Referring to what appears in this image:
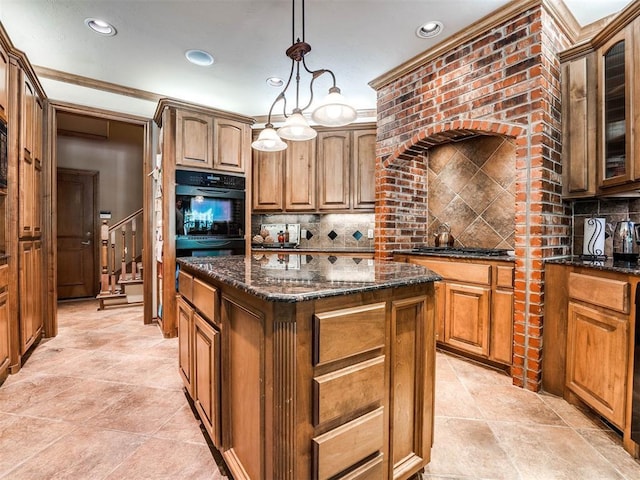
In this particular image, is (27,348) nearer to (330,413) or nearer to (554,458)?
(330,413)

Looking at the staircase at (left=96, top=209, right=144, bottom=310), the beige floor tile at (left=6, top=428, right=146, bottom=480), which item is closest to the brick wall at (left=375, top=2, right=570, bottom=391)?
the beige floor tile at (left=6, top=428, right=146, bottom=480)

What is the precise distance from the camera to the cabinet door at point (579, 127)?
2.26 metres

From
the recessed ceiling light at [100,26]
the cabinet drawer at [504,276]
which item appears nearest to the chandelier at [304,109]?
the recessed ceiling light at [100,26]

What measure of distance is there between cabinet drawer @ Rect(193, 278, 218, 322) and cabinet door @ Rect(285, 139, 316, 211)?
2730mm

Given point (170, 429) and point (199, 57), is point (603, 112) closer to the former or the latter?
point (199, 57)

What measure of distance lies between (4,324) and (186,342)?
59.4 inches

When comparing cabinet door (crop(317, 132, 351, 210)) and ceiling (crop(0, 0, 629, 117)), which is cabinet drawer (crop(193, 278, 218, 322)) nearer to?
ceiling (crop(0, 0, 629, 117))

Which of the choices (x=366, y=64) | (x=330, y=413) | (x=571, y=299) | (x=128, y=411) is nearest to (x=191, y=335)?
(x=128, y=411)

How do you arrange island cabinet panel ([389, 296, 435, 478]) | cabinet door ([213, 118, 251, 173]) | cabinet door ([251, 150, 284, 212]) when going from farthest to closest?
cabinet door ([251, 150, 284, 212]) < cabinet door ([213, 118, 251, 173]) < island cabinet panel ([389, 296, 435, 478])

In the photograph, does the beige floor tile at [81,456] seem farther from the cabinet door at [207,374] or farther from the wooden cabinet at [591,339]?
the wooden cabinet at [591,339]

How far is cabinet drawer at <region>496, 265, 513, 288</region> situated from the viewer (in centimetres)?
247

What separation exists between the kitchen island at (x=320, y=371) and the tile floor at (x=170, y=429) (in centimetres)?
34

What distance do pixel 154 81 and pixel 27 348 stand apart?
274 centimetres

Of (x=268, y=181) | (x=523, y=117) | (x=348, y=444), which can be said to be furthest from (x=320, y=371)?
(x=268, y=181)
